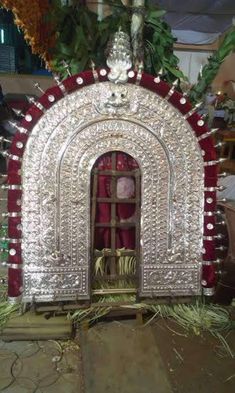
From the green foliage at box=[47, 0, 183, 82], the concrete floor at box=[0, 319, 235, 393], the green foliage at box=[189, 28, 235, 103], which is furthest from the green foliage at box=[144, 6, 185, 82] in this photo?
the concrete floor at box=[0, 319, 235, 393]

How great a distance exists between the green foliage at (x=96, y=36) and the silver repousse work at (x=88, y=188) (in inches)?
16.5

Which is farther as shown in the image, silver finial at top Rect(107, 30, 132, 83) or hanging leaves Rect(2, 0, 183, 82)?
hanging leaves Rect(2, 0, 183, 82)

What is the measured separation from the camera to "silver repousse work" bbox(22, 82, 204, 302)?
5.90ft

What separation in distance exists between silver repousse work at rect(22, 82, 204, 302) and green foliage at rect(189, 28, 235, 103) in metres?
0.42

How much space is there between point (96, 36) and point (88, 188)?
35.5 inches

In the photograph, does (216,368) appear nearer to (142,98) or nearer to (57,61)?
(142,98)

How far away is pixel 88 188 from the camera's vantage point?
1.87 m

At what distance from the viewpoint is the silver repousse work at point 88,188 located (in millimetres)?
1800

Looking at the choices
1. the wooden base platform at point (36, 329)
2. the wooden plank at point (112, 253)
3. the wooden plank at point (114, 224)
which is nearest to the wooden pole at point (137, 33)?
the wooden plank at point (114, 224)

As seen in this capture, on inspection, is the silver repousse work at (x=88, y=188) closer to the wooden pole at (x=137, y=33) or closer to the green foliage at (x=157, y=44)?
the wooden pole at (x=137, y=33)

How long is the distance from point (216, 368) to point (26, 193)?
1.28m

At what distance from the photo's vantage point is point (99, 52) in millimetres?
2088

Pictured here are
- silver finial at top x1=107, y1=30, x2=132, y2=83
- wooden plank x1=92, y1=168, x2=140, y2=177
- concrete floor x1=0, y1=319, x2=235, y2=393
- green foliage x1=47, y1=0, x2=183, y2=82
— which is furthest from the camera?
green foliage x1=47, y1=0, x2=183, y2=82

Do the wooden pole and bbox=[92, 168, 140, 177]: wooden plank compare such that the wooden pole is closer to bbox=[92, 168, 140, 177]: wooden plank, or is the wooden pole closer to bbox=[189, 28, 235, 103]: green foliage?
bbox=[189, 28, 235, 103]: green foliage
